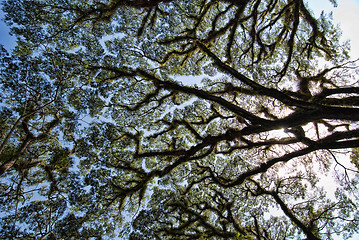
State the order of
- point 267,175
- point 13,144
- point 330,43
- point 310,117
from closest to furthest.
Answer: point 310,117, point 13,144, point 330,43, point 267,175

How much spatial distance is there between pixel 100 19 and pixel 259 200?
12.5 m

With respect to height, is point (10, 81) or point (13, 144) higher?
point (10, 81)

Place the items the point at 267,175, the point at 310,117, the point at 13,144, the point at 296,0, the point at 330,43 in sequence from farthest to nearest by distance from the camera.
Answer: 1. the point at 267,175
2. the point at 330,43
3. the point at 296,0
4. the point at 13,144
5. the point at 310,117

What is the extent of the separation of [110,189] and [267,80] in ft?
31.2

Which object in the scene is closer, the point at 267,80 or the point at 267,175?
the point at 267,80

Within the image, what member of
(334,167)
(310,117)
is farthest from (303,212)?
(310,117)

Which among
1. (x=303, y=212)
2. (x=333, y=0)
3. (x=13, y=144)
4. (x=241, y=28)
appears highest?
(x=241, y=28)

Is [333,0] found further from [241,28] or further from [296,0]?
[241,28]

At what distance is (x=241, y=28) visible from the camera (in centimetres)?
969

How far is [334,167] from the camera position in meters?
7.58

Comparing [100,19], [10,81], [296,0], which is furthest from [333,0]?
[10,81]

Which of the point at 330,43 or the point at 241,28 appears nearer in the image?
the point at 330,43

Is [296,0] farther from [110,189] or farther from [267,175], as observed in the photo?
[110,189]

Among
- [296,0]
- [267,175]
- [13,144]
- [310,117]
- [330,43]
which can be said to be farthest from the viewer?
[267,175]
